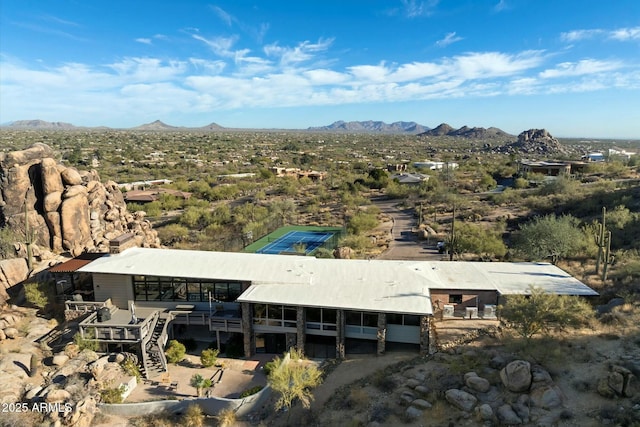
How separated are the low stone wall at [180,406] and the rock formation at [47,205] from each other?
602 inches

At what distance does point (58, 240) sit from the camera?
97.2 ft

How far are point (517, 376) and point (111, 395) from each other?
1657 centimetres

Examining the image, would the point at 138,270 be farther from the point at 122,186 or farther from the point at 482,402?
the point at 122,186

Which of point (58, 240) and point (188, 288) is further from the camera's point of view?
point (58, 240)

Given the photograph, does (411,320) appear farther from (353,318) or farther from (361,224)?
(361,224)

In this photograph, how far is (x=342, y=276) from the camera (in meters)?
23.7

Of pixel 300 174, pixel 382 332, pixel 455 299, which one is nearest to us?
pixel 382 332

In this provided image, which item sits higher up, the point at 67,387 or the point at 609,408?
the point at 609,408

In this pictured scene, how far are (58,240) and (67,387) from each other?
14.6 m

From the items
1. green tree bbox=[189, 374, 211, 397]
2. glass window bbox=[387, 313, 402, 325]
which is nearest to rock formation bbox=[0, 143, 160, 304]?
green tree bbox=[189, 374, 211, 397]

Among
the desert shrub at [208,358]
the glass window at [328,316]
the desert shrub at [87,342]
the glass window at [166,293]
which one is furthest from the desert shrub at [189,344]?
the glass window at [328,316]

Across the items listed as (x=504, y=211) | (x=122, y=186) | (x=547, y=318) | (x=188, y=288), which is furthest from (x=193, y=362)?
→ (x=122, y=186)

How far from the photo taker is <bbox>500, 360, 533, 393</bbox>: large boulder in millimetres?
15953

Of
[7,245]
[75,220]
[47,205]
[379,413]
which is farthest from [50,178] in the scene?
[379,413]
